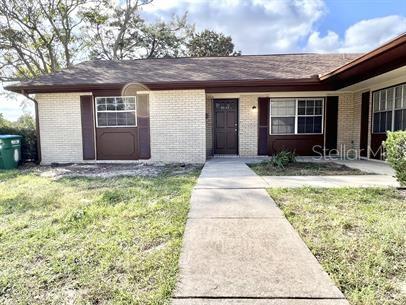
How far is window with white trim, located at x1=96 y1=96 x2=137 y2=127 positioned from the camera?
9258 millimetres

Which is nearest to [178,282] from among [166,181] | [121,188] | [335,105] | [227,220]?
[227,220]

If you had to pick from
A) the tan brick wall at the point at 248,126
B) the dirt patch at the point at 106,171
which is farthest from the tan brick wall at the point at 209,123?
the dirt patch at the point at 106,171

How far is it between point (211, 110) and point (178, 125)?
1.85 m

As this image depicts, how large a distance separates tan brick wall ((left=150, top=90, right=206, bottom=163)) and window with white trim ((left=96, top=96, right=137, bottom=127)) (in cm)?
74

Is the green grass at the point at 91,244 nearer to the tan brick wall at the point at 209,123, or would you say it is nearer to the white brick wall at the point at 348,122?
the tan brick wall at the point at 209,123

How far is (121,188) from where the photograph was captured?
5.30m

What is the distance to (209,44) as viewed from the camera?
24578 mm

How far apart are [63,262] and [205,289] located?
1.33 metres

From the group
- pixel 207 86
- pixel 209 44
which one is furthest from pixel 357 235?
pixel 209 44

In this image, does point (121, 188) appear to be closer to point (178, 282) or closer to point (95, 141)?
point (178, 282)

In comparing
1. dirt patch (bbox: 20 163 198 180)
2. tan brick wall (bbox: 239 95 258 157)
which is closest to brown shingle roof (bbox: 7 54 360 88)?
tan brick wall (bbox: 239 95 258 157)

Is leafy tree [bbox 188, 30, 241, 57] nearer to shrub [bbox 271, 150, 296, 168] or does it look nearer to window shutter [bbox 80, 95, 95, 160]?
window shutter [bbox 80, 95, 95, 160]

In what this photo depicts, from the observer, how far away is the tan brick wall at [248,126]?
1012cm

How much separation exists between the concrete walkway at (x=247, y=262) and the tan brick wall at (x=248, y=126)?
6.20 m
